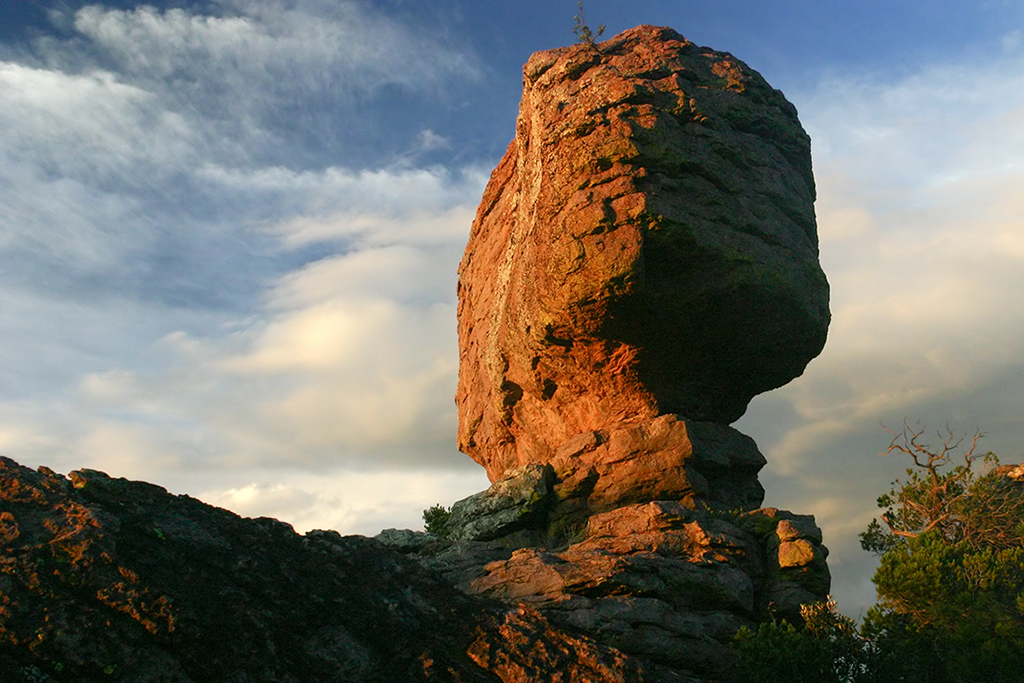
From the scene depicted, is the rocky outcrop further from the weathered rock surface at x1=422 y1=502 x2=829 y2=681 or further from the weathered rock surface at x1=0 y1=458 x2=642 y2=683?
the weathered rock surface at x1=0 y1=458 x2=642 y2=683

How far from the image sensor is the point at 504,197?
118ft

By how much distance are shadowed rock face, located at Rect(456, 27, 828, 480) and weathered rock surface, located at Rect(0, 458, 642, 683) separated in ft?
37.4

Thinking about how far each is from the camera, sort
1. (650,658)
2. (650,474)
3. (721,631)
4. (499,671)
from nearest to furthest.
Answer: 1. (499,671)
2. (650,658)
3. (721,631)
4. (650,474)

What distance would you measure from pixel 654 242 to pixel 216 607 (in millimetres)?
15325

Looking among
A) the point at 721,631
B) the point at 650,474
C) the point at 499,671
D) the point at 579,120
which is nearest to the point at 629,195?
the point at 579,120

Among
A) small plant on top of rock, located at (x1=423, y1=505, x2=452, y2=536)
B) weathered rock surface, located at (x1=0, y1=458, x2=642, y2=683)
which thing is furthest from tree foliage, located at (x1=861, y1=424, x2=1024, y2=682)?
small plant on top of rock, located at (x1=423, y1=505, x2=452, y2=536)

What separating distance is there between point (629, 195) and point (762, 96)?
8.30 m

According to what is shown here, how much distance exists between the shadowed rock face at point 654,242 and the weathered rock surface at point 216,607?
11403 millimetres

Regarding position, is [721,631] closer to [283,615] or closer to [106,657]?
[283,615]

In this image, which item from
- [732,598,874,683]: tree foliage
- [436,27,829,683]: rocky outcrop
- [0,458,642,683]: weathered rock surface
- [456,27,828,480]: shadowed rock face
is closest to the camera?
[0,458,642,683]: weathered rock surface

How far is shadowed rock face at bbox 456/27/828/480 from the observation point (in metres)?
23.3

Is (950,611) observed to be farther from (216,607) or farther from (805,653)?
(216,607)

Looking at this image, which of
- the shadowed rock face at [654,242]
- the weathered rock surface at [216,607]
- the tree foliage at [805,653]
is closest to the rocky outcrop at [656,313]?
the shadowed rock face at [654,242]

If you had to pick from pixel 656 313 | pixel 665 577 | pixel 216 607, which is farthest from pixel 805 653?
pixel 216 607
